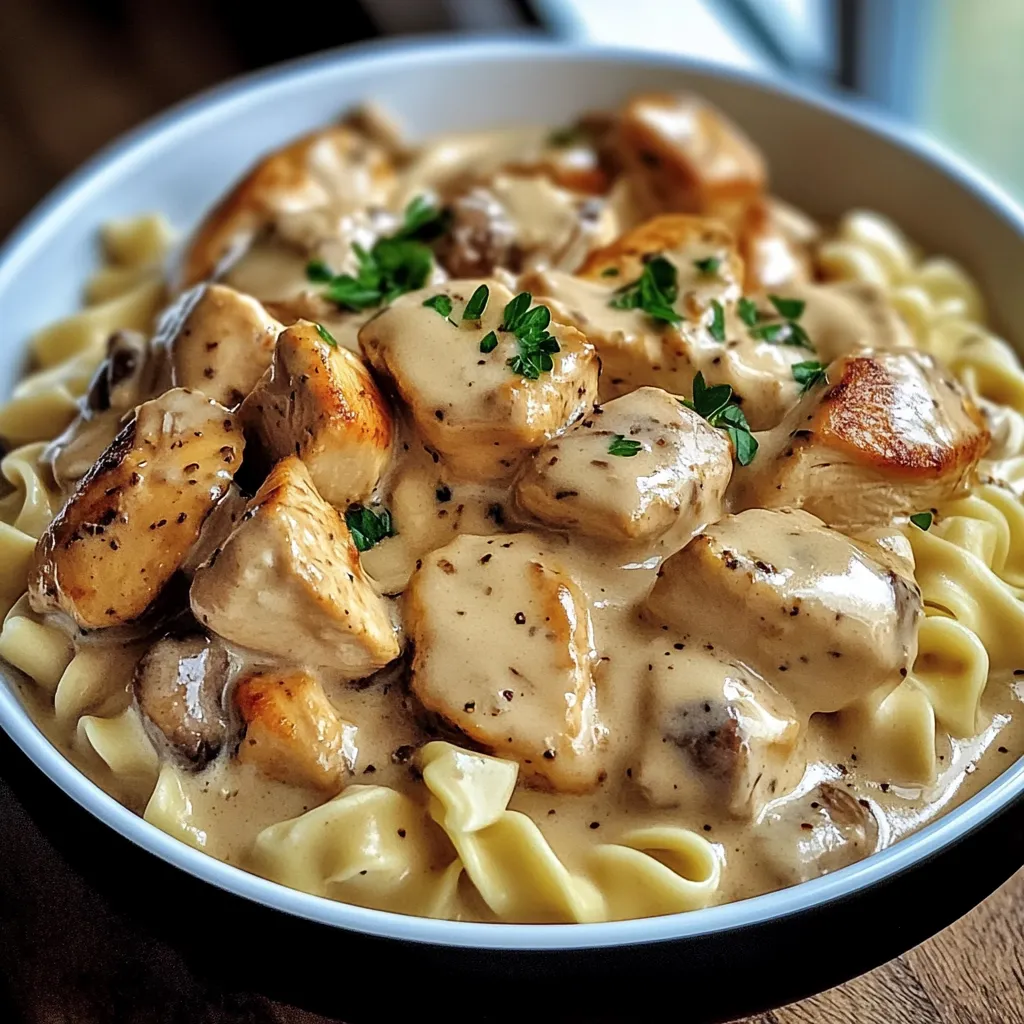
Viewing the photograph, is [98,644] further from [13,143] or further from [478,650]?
[13,143]

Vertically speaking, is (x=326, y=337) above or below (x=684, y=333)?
above

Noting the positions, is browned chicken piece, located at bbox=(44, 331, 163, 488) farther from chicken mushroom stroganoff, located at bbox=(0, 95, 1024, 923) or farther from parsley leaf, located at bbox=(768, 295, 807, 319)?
parsley leaf, located at bbox=(768, 295, 807, 319)

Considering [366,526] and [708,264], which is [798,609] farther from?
[708,264]

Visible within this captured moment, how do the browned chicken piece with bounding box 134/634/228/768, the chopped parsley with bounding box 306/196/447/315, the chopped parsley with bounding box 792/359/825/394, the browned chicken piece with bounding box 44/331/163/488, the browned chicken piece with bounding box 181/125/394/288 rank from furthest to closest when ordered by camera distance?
the browned chicken piece with bounding box 181/125/394/288 → the chopped parsley with bounding box 306/196/447/315 → the browned chicken piece with bounding box 44/331/163/488 → the chopped parsley with bounding box 792/359/825/394 → the browned chicken piece with bounding box 134/634/228/768

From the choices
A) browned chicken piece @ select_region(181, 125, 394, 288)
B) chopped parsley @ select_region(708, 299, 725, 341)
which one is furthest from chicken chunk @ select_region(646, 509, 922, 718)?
browned chicken piece @ select_region(181, 125, 394, 288)

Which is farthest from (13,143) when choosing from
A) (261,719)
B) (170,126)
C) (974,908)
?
(974,908)

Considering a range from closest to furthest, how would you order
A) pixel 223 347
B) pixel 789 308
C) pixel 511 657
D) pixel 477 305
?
pixel 511 657 → pixel 477 305 → pixel 223 347 → pixel 789 308

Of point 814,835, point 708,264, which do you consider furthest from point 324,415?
point 814,835

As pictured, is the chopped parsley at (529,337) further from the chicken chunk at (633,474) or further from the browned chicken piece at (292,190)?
the browned chicken piece at (292,190)
